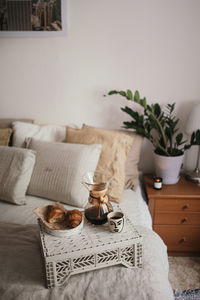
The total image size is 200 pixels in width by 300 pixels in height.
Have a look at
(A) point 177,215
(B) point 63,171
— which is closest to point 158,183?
(A) point 177,215

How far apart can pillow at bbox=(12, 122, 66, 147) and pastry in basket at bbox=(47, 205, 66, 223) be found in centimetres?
98

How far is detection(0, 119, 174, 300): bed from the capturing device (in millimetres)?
959

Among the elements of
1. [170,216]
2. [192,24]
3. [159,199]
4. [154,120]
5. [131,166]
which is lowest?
[170,216]

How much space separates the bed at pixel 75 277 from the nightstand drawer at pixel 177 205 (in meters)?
0.59

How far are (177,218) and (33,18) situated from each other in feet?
6.36

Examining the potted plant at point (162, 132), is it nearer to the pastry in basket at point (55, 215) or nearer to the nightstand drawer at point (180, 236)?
the nightstand drawer at point (180, 236)

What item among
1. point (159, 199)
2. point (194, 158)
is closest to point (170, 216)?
point (159, 199)

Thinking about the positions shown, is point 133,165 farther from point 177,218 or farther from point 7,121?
point 7,121

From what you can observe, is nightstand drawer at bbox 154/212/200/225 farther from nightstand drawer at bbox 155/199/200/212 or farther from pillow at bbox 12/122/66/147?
pillow at bbox 12/122/66/147

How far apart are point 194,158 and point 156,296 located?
151 centimetres

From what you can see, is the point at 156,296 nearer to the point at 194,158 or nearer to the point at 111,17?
the point at 194,158

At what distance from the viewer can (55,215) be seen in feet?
3.62

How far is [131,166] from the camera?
2.00 metres

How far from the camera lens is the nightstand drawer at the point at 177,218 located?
6.28ft
